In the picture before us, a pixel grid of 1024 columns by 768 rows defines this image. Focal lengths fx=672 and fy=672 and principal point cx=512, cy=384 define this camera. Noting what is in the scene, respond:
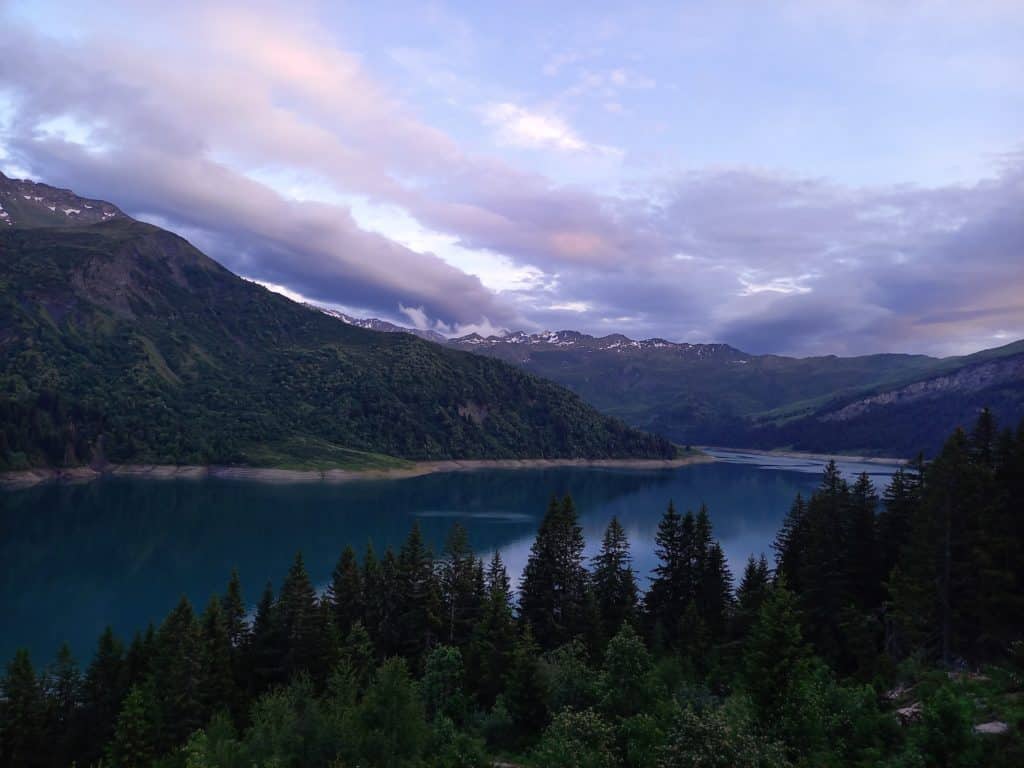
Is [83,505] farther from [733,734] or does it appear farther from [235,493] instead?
[733,734]

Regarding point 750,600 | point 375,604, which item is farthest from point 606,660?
point 375,604

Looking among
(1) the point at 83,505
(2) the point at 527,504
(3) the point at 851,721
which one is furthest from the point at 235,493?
(3) the point at 851,721

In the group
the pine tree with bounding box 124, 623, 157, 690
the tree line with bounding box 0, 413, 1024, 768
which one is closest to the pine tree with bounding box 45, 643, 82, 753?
the tree line with bounding box 0, 413, 1024, 768

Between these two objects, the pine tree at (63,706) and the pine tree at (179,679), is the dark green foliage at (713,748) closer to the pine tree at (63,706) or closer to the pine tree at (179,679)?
the pine tree at (179,679)

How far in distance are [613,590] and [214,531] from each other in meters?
84.5

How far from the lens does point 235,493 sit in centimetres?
15612

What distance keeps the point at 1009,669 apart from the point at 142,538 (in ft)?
374

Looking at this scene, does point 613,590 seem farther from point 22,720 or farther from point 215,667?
point 22,720

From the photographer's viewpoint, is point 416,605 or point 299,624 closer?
point 299,624

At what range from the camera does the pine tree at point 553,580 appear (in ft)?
168

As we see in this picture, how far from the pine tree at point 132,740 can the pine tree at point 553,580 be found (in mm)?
25596

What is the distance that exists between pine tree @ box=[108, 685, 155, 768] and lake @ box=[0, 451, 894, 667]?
1083 inches

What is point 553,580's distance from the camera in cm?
5278

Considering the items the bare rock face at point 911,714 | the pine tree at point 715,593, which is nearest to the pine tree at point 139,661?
the pine tree at point 715,593
